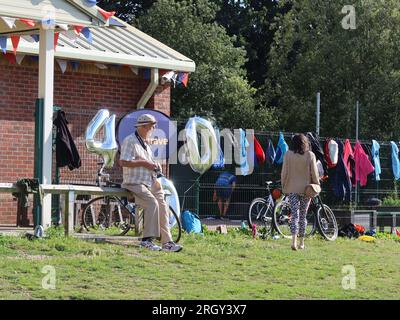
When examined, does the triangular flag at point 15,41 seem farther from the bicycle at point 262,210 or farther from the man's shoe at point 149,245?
the bicycle at point 262,210

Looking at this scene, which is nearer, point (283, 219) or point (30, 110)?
point (283, 219)

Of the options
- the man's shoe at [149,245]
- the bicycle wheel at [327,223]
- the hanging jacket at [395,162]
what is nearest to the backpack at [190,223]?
the bicycle wheel at [327,223]

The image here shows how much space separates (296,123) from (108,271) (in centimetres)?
2062

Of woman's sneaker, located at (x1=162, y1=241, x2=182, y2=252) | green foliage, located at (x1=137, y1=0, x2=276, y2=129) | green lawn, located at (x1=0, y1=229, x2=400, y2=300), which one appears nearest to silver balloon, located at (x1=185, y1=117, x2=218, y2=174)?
green lawn, located at (x1=0, y1=229, x2=400, y2=300)

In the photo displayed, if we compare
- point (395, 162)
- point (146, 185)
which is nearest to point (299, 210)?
point (146, 185)

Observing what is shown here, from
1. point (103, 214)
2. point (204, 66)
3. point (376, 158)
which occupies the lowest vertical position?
point (103, 214)

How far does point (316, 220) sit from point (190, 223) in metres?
2.31

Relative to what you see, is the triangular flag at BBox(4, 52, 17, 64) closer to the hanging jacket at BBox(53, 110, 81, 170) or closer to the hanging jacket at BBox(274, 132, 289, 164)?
the hanging jacket at BBox(53, 110, 81, 170)

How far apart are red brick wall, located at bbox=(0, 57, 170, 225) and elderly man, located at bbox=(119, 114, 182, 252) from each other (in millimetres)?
3695

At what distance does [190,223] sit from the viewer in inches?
624

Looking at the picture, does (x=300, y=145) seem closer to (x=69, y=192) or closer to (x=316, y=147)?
(x=316, y=147)

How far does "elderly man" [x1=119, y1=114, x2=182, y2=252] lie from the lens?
41.9 ft
